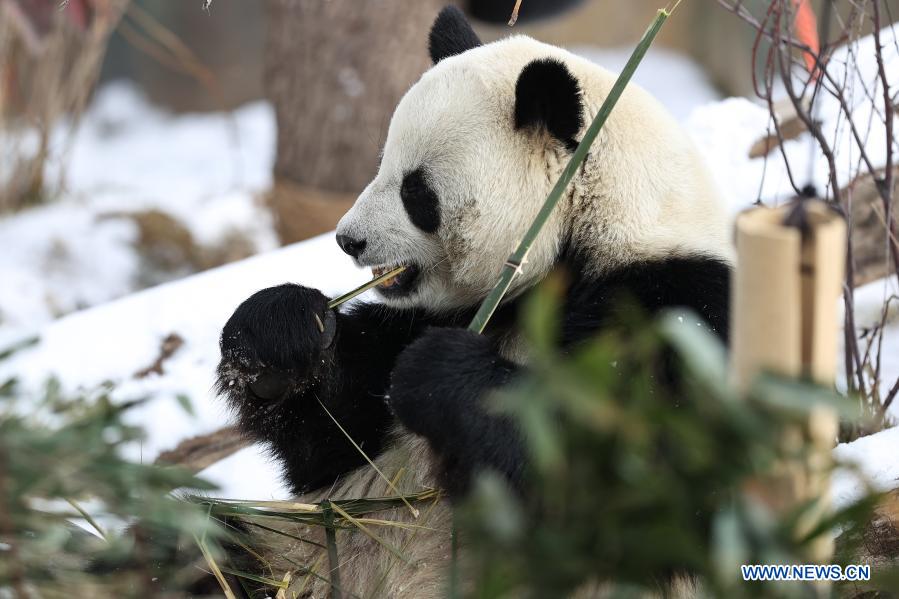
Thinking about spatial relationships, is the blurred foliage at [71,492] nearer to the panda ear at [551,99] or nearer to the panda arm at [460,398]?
the panda arm at [460,398]

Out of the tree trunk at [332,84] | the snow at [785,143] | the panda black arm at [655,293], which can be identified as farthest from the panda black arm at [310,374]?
the tree trunk at [332,84]

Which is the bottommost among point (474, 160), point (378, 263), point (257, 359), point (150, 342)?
point (150, 342)

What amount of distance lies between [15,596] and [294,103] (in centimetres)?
484

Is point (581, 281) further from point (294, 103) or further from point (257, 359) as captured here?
point (294, 103)

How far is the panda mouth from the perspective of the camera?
2.26m

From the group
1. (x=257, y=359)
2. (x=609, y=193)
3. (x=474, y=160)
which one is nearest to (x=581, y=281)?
(x=609, y=193)

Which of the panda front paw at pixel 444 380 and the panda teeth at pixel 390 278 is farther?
the panda teeth at pixel 390 278

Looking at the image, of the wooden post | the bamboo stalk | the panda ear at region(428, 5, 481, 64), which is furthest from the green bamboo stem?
the panda ear at region(428, 5, 481, 64)

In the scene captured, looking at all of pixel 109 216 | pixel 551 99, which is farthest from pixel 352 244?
pixel 109 216

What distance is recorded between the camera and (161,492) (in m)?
1.20

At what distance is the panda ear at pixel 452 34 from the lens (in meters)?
2.44

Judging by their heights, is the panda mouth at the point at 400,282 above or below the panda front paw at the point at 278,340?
above

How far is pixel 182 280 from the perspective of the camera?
381cm

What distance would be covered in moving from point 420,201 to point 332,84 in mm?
3596
